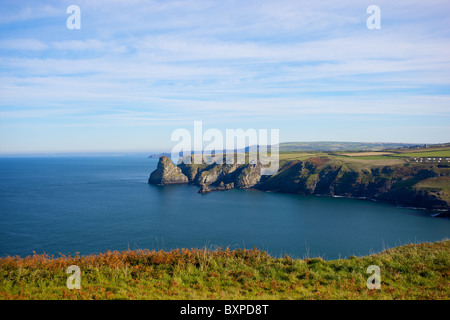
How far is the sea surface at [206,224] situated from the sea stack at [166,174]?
35.1m

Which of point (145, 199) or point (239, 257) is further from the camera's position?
point (145, 199)

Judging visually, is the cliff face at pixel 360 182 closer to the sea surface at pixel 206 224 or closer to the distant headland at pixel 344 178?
the distant headland at pixel 344 178

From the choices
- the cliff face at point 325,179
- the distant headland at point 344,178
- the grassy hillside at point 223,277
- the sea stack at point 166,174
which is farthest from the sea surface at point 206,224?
the sea stack at point 166,174

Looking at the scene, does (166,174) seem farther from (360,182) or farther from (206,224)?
(360,182)

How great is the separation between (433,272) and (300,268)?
537cm

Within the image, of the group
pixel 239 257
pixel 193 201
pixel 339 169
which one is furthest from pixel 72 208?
pixel 339 169

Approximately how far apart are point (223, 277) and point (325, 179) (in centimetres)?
10856

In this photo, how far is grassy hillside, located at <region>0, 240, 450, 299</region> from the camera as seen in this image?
31.1 feet

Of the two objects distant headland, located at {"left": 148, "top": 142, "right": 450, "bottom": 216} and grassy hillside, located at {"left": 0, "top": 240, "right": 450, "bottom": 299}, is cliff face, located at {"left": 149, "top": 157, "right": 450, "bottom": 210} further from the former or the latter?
grassy hillside, located at {"left": 0, "top": 240, "right": 450, "bottom": 299}

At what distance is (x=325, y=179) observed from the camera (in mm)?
111500

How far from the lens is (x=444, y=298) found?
29.7 feet

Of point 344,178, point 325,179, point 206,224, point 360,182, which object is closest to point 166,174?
point 325,179

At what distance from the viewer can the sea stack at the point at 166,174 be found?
134750mm
